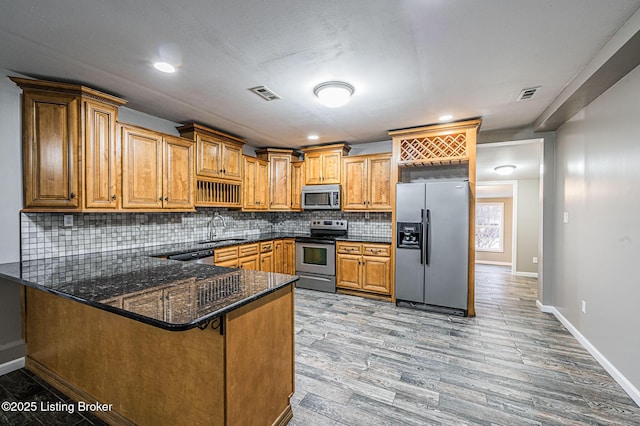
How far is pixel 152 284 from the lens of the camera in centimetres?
170

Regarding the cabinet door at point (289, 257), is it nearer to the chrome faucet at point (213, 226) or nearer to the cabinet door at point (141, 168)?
the chrome faucet at point (213, 226)

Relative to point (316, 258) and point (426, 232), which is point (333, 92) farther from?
point (316, 258)

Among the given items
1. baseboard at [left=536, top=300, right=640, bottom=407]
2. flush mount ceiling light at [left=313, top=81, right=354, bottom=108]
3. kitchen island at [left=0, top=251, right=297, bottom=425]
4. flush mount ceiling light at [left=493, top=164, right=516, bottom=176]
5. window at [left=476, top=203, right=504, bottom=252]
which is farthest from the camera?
window at [left=476, top=203, right=504, bottom=252]

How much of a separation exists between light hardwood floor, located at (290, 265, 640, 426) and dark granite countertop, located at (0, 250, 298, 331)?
985 mm

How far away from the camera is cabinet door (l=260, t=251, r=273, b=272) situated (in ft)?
14.6

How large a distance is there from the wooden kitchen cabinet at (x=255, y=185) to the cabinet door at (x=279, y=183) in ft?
0.30

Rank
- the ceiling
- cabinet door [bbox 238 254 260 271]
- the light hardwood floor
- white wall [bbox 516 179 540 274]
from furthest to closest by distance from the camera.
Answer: white wall [bbox 516 179 540 274] < cabinet door [bbox 238 254 260 271] < the light hardwood floor < the ceiling

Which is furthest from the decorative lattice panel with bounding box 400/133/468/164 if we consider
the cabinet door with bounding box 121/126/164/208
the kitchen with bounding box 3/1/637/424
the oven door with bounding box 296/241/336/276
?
the cabinet door with bounding box 121/126/164/208

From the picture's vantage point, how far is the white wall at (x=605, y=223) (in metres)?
2.09

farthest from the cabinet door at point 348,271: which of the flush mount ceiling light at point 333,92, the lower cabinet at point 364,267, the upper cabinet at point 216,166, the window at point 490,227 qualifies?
the window at point 490,227

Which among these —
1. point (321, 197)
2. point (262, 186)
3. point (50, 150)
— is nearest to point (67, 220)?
point (50, 150)

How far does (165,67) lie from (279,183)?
2.99 m

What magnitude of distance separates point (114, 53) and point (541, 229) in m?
4.99

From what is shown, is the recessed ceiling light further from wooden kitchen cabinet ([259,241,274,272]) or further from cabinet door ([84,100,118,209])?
wooden kitchen cabinet ([259,241,274,272])
